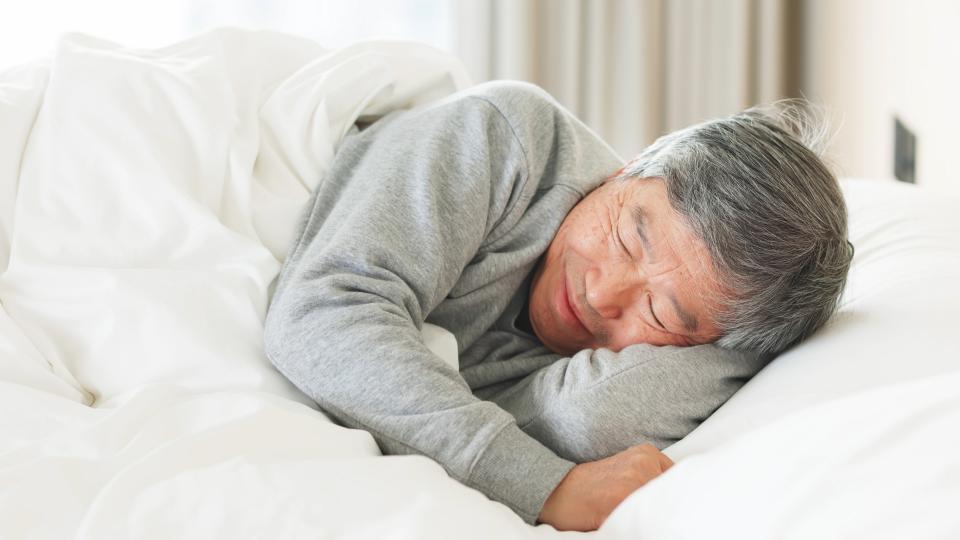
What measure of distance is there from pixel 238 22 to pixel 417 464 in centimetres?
226

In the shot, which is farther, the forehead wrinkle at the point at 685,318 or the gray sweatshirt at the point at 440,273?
the forehead wrinkle at the point at 685,318

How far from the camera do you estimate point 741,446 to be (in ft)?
2.57

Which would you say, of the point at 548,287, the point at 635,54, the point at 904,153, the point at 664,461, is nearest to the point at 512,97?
the point at 548,287

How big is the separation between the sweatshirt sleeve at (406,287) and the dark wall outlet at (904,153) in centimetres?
122

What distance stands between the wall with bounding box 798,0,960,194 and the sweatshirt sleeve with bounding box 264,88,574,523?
0.48m

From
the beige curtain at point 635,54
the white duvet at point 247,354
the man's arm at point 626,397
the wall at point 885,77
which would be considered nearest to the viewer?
the white duvet at point 247,354

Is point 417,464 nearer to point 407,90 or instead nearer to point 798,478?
point 798,478

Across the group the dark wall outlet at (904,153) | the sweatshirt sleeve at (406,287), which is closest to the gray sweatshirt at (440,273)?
the sweatshirt sleeve at (406,287)

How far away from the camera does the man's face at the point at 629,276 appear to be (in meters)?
1.11

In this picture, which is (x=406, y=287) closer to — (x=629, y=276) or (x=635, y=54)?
(x=629, y=276)

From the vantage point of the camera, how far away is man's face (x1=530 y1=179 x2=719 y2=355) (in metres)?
1.11

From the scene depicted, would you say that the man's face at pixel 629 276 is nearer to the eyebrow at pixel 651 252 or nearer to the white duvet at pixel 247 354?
the eyebrow at pixel 651 252

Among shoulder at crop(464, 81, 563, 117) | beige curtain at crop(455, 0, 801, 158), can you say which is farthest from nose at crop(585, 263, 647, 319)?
beige curtain at crop(455, 0, 801, 158)

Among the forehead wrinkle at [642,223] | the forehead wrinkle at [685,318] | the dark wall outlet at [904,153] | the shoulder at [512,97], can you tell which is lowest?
the dark wall outlet at [904,153]
